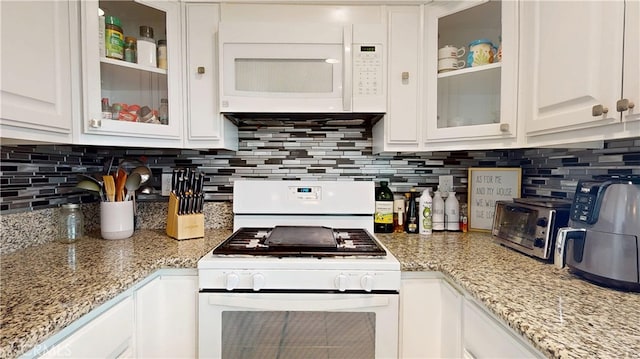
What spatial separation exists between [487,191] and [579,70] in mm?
822

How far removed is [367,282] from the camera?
112 cm

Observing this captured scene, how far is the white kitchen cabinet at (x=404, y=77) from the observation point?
144 centimetres

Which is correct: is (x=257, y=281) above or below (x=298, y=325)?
above

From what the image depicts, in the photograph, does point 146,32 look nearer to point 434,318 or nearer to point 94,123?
point 94,123

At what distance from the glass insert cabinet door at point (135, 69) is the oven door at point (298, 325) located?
0.80m

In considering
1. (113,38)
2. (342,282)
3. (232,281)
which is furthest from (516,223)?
(113,38)

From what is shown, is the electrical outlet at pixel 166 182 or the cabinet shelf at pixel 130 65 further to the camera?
the electrical outlet at pixel 166 182

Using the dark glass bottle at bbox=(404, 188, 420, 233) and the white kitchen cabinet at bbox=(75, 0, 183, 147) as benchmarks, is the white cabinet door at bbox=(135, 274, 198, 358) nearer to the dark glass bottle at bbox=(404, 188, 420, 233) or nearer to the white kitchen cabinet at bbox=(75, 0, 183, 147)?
the white kitchen cabinet at bbox=(75, 0, 183, 147)

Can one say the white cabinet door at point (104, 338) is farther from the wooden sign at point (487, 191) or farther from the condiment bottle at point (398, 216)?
the wooden sign at point (487, 191)

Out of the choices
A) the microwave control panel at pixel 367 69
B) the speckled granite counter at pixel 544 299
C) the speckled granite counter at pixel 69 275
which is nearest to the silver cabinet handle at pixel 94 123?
the speckled granite counter at pixel 69 275

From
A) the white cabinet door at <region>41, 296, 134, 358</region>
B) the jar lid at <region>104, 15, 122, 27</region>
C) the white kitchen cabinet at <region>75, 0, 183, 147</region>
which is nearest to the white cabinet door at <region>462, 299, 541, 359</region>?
the white cabinet door at <region>41, 296, 134, 358</region>

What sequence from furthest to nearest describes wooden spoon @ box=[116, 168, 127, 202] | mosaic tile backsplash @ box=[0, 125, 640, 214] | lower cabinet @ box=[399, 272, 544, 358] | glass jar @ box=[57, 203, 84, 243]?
mosaic tile backsplash @ box=[0, 125, 640, 214], wooden spoon @ box=[116, 168, 127, 202], glass jar @ box=[57, 203, 84, 243], lower cabinet @ box=[399, 272, 544, 358]

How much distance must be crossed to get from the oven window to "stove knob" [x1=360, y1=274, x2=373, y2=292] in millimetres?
100

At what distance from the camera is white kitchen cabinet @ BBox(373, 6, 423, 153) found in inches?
56.6
